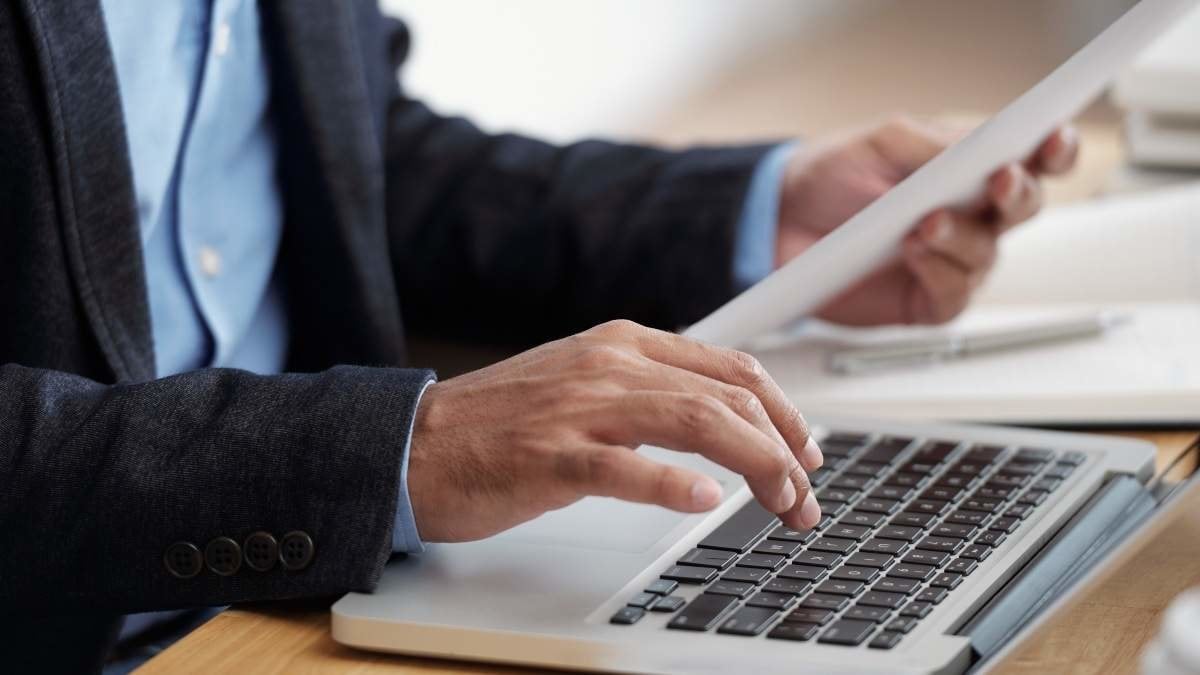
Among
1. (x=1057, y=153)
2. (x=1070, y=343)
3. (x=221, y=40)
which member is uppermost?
(x=221, y=40)

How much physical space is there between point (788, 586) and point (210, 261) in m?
0.51

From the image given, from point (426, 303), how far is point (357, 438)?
62cm

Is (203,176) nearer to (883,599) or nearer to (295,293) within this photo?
(295,293)

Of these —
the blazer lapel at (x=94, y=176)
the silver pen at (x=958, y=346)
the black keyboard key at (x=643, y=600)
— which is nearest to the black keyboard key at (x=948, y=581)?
the black keyboard key at (x=643, y=600)

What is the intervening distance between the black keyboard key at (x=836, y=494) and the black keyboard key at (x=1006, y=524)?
0.22 ft

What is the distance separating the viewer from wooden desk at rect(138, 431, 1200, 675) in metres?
0.56

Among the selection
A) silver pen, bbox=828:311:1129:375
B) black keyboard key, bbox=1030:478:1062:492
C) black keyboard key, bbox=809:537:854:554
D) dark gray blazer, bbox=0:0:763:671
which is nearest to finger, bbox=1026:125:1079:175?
silver pen, bbox=828:311:1129:375

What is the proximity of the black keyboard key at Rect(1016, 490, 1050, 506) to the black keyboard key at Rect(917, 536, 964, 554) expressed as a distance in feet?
0.20

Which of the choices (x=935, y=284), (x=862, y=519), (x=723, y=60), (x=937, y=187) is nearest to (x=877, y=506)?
(x=862, y=519)

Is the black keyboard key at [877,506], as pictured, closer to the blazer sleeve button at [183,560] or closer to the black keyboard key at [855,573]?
the black keyboard key at [855,573]

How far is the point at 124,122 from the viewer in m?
0.83

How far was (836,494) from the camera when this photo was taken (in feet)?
2.33

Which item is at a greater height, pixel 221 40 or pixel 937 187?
pixel 221 40

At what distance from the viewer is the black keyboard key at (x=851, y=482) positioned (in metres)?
0.72
